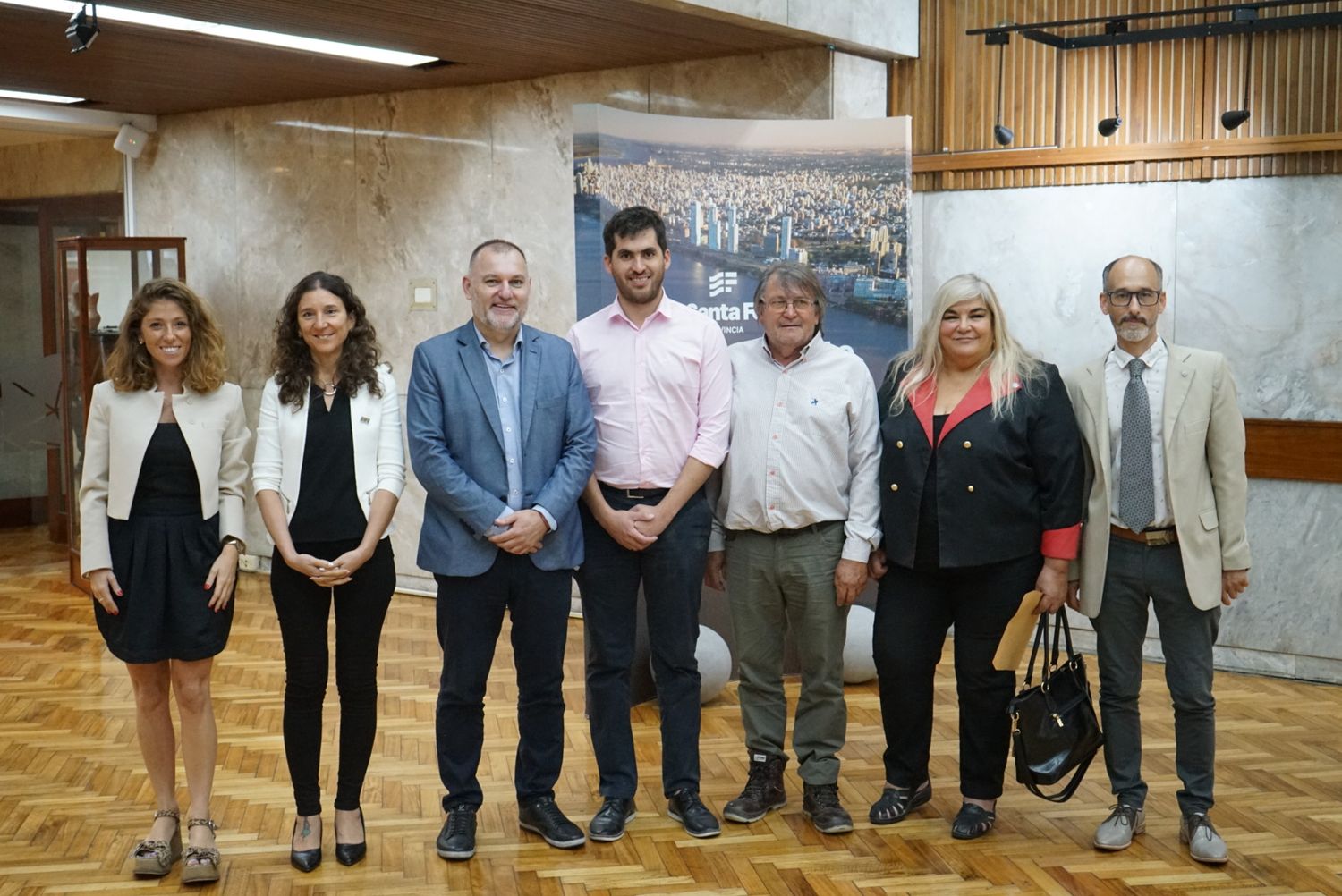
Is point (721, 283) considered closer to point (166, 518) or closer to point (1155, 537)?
point (1155, 537)

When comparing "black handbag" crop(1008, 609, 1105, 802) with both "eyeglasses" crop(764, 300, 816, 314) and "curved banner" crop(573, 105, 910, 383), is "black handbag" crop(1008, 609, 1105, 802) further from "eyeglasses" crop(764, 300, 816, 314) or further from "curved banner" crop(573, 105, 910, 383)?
"curved banner" crop(573, 105, 910, 383)

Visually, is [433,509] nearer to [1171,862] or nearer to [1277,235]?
[1171,862]

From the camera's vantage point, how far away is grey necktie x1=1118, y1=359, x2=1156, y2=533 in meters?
3.97

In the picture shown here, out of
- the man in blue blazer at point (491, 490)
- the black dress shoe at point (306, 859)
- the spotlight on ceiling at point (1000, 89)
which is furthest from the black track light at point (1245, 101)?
the black dress shoe at point (306, 859)

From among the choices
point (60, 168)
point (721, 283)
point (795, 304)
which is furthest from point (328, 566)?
point (60, 168)

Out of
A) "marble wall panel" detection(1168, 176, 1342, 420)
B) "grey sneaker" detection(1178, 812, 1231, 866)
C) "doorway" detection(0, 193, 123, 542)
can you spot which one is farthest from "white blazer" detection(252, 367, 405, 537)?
"doorway" detection(0, 193, 123, 542)

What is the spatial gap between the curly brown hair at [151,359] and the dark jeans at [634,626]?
113cm

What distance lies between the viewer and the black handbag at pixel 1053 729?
157 inches

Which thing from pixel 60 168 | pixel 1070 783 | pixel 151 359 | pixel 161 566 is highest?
pixel 60 168

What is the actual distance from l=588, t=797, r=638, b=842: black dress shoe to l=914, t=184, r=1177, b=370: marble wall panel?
346cm

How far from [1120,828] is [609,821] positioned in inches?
58.8

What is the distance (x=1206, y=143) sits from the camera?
6.25 meters

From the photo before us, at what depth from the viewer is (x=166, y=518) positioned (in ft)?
12.6

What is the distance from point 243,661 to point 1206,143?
4942 mm
